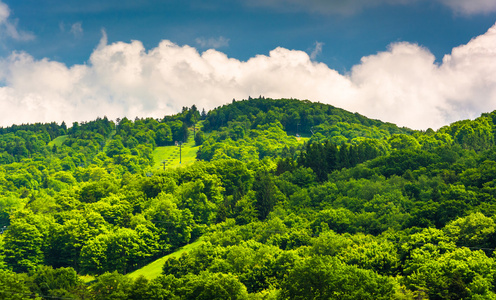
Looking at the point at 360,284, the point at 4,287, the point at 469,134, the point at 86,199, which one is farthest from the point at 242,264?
the point at 469,134

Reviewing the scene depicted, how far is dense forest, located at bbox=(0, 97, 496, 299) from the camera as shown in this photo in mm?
72875

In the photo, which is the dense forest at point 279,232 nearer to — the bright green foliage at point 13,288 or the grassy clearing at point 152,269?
the bright green foliage at point 13,288

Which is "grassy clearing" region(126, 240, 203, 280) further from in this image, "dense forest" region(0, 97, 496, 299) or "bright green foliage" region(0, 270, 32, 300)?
"bright green foliage" region(0, 270, 32, 300)

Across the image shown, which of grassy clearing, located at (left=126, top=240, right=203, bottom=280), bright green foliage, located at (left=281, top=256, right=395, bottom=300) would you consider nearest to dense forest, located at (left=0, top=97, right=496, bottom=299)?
bright green foliage, located at (left=281, top=256, right=395, bottom=300)

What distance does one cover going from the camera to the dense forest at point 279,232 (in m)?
72.9

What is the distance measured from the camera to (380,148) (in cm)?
18938

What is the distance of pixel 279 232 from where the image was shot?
106 meters

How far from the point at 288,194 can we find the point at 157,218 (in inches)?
1263

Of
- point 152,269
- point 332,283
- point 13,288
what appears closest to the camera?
point 332,283

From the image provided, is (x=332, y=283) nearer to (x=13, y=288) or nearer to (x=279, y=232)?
(x=279, y=232)

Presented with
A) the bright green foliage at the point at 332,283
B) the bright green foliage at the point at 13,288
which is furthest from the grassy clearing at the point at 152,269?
the bright green foliage at the point at 332,283

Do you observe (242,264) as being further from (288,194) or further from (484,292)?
(288,194)

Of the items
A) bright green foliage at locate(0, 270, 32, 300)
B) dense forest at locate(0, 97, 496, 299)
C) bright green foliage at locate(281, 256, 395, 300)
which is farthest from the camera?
bright green foliage at locate(0, 270, 32, 300)

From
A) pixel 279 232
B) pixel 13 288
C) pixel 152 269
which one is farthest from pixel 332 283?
pixel 152 269
